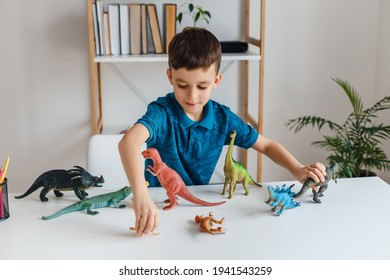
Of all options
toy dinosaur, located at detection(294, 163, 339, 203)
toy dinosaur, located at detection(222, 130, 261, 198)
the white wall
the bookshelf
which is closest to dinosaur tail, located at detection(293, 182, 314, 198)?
toy dinosaur, located at detection(294, 163, 339, 203)

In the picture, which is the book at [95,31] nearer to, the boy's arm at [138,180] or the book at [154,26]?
the book at [154,26]

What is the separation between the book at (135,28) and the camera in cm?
240

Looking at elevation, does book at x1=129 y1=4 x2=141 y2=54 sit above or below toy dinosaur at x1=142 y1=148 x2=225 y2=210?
above

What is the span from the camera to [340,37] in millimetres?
2777

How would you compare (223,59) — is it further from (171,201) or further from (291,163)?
(171,201)

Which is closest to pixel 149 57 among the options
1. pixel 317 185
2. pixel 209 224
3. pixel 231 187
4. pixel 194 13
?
pixel 194 13

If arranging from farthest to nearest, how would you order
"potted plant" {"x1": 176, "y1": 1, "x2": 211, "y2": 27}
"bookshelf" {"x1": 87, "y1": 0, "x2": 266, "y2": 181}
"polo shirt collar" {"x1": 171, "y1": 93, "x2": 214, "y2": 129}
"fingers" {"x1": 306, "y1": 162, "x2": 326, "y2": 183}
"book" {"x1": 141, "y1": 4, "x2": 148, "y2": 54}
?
1. "potted plant" {"x1": 176, "y1": 1, "x2": 211, "y2": 27}
2. "book" {"x1": 141, "y1": 4, "x2": 148, "y2": 54}
3. "bookshelf" {"x1": 87, "y1": 0, "x2": 266, "y2": 181}
4. "polo shirt collar" {"x1": 171, "y1": 93, "x2": 214, "y2": 129}
5. "fingers" {"x1": 306, "y1": 162, "x2": 326, "y2": 183}

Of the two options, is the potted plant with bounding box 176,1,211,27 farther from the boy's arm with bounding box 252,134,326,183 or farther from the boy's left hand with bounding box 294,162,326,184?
the boy's left hand with bounding box 294,162,326,184

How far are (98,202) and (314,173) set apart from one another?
0.56 meters

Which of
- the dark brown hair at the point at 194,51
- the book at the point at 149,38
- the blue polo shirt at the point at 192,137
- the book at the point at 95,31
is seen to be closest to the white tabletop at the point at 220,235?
the blue polo shirt at the point at 192,137

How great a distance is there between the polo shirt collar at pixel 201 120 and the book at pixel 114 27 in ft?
3.16

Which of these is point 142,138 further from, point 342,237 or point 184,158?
point 342,237

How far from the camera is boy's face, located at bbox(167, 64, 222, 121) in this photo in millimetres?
1342

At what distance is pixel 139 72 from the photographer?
2680 millimetres
